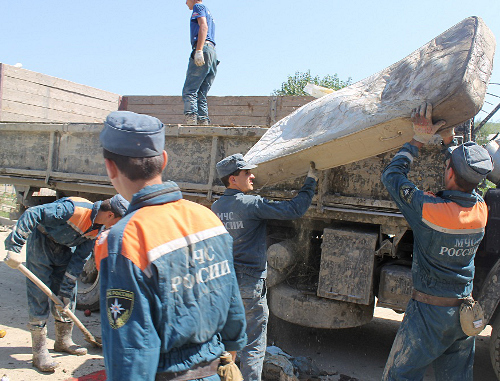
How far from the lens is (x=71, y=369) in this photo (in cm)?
393

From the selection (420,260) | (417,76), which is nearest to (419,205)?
(420,260)

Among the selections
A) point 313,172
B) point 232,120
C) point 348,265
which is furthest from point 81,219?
point 232,120

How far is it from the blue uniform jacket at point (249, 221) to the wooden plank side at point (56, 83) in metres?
4.82

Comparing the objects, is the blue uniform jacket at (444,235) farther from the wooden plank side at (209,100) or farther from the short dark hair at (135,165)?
the wooden plank side at (209,100)

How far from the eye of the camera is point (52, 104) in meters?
7.09

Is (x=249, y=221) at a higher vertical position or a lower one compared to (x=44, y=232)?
higher

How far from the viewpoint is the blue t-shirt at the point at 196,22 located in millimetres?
5582

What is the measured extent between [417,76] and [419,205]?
0.80 m

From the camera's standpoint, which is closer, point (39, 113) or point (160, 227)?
point (160, 227)

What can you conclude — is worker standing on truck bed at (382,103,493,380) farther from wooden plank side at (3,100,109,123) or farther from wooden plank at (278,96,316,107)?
wooden plank side at (3,100,109,123)

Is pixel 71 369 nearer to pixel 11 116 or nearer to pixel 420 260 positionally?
pixel 420 260

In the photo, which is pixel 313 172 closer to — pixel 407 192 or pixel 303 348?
pixel 407 192

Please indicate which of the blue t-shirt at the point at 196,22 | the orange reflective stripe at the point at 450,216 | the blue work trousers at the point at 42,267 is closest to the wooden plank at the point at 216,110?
the blue t-shirt at the point at 196,22

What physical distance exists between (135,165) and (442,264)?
1.93 metres
